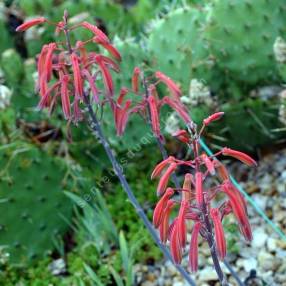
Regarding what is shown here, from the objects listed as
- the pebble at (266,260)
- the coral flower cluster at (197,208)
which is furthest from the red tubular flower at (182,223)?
the pebble at (266,260)

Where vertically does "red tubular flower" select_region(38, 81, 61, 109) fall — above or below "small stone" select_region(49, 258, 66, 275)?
above

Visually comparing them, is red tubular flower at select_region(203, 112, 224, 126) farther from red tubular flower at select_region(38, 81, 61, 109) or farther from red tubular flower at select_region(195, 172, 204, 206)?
red tubular flower at select_region(38, 81, 61, 109)

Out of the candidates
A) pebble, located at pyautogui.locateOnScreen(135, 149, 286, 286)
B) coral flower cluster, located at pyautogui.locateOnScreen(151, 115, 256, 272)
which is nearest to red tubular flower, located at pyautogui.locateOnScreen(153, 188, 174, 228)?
coral flower cluster, located at pyautogui.locateOnScreen(151, 115, 256, 272)

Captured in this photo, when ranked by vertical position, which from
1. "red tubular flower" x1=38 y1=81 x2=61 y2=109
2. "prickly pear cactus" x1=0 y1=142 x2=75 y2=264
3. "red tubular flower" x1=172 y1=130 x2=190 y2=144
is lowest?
"prickly pear cactus" x1=0 y1=142 x2=75 y2=264

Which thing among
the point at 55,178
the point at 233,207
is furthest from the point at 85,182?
the point at 233,207

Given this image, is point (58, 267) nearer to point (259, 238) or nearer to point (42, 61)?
point (259, 238)

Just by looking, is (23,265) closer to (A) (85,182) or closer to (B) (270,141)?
(A) (85,182)

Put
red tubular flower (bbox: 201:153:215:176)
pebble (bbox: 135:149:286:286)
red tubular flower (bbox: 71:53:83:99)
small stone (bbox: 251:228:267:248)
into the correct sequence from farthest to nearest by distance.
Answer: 1. small stone (bbox: 251:228:267:248)
2. pebble (bbox: 135:149:286:286)
3. red tubular flower (bbox: 71:53:83:99)
4. red tubular flower (bbox: 201:153:215:176)
